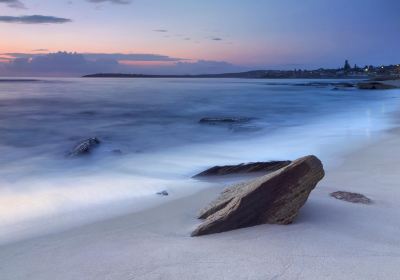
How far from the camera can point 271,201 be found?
411cm

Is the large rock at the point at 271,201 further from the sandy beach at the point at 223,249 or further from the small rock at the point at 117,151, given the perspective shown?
the small rock at the point at 117,151

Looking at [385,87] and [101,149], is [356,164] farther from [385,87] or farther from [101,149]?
[385,87]

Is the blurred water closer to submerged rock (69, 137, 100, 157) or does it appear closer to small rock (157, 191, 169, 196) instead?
small rock (157, 191, 169, 196)

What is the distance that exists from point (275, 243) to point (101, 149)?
25.5 feet

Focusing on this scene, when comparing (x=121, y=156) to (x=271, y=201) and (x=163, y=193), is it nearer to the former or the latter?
(x=163, y=193)

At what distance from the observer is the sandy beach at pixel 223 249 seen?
3.09m

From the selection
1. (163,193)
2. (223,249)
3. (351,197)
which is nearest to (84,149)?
(163,193)

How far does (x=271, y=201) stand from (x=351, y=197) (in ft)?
4.75

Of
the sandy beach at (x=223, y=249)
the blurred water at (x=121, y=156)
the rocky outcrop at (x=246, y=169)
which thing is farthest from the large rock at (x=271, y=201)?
the rocky outcrop at (x=246, y=169)

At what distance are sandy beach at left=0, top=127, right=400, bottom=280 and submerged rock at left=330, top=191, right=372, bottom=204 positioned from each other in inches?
4.5

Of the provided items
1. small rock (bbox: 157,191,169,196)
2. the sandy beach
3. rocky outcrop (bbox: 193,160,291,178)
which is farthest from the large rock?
rocky outcrop (bbox: 193,160,291,178)

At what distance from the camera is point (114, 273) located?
10.5ft

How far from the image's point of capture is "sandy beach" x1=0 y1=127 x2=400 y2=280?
309 centimetres

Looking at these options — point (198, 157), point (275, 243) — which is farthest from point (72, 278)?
point (198, 157)
